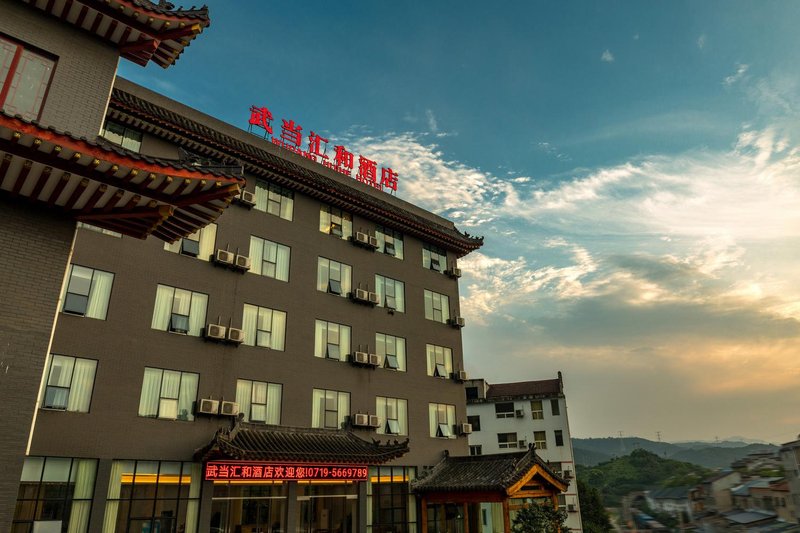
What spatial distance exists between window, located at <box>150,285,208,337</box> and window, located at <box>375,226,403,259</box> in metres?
9.91

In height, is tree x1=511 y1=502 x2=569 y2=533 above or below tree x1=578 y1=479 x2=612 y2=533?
above

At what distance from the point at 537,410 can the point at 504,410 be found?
10.0ft

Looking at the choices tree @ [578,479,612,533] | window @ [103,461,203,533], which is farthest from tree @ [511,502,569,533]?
tree @ [578,479,612,533]

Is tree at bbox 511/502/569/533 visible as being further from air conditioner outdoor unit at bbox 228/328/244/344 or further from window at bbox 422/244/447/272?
window at bbox 422/244/447/272

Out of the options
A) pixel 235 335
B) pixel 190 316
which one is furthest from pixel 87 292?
pixel 235 335

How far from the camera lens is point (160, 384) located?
17844 mm

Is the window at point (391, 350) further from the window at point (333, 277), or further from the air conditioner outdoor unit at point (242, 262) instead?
the air conditioner outdoor unit at point (242, 262)

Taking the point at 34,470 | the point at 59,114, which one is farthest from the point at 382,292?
the point at 59,114

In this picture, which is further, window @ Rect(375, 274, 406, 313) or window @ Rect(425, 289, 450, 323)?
window @ Rect(425, 289, 450, 323)

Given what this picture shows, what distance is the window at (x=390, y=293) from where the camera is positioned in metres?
26.4

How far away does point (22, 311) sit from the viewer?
7.87 metres

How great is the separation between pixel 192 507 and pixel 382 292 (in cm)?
1261

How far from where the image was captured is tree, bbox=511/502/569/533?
20.1 meters

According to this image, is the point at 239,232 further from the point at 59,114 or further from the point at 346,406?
the point at 59,114
